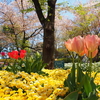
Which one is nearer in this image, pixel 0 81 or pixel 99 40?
pixel 99 40

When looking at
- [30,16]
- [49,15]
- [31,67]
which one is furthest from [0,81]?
[30,16]

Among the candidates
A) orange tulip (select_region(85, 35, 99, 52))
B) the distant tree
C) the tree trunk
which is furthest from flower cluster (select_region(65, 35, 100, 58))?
the distant tree

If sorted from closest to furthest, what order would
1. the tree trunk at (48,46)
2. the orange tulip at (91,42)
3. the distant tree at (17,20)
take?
1. the orange tulip at (91,42)
2. the tree trunk at (48,46)
3. the distant tree at (17,20)

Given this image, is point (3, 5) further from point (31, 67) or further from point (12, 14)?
point (31, 67)

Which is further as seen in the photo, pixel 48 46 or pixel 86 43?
pixel 48 46

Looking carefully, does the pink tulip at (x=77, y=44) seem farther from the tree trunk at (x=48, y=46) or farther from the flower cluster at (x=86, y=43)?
the tree trunk at (x=48, y=46)

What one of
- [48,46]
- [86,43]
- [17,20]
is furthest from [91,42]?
[17,20]

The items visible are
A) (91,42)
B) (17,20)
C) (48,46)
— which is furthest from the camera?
(17,20)

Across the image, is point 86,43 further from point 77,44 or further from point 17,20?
point 17,20

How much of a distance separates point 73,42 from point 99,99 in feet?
1.31

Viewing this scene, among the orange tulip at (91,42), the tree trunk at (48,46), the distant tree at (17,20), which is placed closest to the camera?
the orange tulip at (91,42)

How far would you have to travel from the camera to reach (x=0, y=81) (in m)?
1.60

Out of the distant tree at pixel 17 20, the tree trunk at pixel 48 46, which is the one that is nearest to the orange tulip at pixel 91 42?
the tree trunk at pixel 48 46

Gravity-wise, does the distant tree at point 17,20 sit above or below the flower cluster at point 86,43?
above
